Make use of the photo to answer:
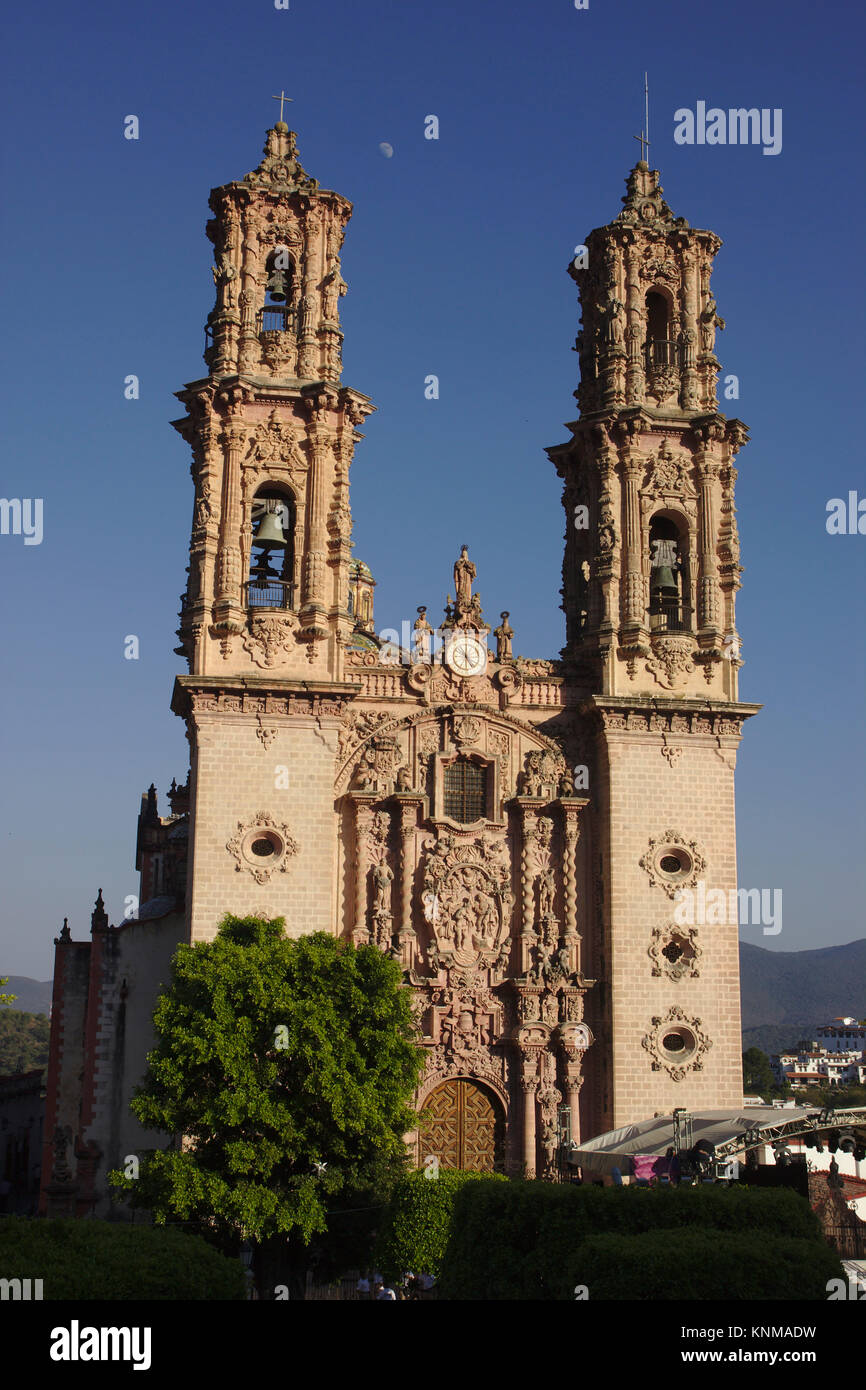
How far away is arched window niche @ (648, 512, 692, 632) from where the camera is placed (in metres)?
39.5

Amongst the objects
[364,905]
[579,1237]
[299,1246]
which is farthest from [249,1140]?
[579,1237]

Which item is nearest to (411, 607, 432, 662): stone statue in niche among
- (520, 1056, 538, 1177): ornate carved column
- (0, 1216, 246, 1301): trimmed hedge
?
(520, 1056, 538, 1177): ornate carved column

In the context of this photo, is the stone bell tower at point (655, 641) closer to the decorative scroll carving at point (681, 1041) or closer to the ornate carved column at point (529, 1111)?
the decorative scroll carving at point (681, 1041)

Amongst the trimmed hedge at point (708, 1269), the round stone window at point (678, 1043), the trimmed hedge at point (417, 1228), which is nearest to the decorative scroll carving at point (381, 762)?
the round stone window at point (678, 1043)

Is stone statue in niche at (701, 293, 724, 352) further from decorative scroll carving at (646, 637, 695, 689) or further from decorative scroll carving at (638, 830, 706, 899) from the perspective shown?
decorative scroll carving at (638, 830, 706, 899)

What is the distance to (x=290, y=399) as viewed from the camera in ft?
127

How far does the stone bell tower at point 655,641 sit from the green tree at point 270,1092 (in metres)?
7.09

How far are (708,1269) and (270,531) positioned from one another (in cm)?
2333

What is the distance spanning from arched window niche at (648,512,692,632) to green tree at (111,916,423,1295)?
1286 centimetres

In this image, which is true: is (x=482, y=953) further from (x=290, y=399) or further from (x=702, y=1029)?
(x=290, y=399)

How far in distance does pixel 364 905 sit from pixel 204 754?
4.90m

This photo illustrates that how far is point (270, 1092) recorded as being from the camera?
3022 centimetres

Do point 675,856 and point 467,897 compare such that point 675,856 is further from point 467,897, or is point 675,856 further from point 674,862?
point 467,897
